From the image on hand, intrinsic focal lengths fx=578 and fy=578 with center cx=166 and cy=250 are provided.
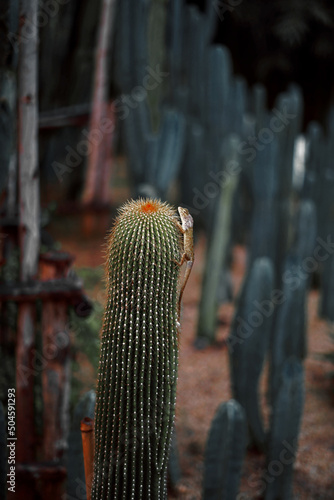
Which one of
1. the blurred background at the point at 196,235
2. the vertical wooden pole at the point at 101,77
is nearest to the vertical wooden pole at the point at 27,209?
the blurred background at the point at 196,235

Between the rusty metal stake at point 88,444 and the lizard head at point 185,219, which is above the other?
the lizard head at point 185,219

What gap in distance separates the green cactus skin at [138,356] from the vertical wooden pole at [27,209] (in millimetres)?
1128

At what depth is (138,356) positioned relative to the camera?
1723 millimetres

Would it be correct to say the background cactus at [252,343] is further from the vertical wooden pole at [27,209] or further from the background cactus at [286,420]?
the vertical wooden pole at [27,209]

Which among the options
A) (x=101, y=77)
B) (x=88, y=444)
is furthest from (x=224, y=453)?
(x=101, y=77)

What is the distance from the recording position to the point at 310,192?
19.3 feet

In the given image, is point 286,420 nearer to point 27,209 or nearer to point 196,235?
point 27,209

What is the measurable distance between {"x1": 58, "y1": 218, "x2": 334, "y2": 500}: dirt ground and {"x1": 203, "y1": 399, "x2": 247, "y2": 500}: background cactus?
344mm

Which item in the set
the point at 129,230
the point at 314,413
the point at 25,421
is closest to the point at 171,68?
the point at 314,413

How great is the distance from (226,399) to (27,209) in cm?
247

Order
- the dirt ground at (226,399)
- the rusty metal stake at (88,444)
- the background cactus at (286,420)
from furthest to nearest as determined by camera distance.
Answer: the dirt ground at (226,399) → the background cactus at (286,420) → the rusty metal stake at (88,444)

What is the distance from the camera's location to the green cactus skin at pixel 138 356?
169 centimetres

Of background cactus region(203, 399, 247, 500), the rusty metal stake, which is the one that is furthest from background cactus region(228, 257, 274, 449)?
the rusty metal stake

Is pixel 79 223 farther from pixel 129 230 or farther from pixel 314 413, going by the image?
pixel 129 230
